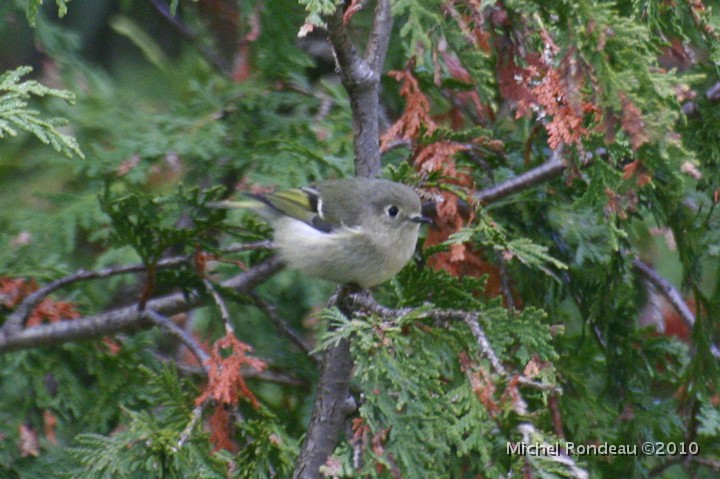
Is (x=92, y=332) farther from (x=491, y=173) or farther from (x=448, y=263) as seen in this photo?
(x=491, y=173)


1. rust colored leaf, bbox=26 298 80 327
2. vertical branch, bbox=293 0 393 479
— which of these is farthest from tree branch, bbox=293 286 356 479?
rust colored leaf, bbox=26 298 80 327

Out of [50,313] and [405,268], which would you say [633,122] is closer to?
[405,268]

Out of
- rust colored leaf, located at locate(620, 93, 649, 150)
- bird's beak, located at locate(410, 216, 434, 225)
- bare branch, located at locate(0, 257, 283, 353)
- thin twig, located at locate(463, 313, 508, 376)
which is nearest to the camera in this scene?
rust colored leaf, located at locate(620, 93, 649, 150)

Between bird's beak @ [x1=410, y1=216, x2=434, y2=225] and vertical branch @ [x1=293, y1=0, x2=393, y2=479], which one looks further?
bird's beak @ [x1=410, y1=216, x2=434, y2=225]

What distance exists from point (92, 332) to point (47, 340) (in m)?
0.15

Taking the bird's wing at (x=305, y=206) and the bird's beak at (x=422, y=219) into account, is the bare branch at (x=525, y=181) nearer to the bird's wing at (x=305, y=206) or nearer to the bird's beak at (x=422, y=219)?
the bird's beak at (x=422, y=219)

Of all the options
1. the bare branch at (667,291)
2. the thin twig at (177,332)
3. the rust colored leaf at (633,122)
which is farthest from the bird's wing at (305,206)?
the rust colored leaf at (633,122)

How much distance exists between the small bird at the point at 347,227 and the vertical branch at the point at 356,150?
30 cm

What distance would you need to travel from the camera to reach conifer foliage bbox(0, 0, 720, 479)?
2322 mm

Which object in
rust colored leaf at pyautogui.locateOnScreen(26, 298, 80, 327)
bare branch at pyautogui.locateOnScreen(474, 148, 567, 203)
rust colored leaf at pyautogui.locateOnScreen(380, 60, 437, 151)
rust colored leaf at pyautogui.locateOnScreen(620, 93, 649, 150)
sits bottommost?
rust colored leaf at pyautogui.locateOnScreen(26, 298, 80, 327)

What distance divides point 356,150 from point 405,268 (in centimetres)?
35

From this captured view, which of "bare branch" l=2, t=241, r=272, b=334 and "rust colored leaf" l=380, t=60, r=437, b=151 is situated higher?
"rust colored leaf" l=380, t=60, r=437, b=151

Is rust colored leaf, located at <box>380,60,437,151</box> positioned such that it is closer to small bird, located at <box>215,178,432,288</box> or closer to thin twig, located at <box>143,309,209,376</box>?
small bird, located at <box>215,178,432,288</box>

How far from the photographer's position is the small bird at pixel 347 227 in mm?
3098
